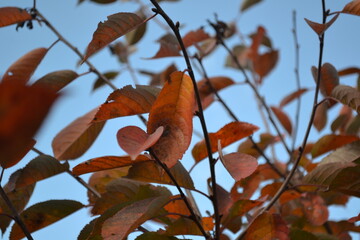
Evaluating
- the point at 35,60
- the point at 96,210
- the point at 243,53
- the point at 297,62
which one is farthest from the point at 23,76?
the point at 243,53

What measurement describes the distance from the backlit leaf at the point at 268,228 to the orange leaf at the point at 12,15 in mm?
966

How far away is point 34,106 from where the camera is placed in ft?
0.80

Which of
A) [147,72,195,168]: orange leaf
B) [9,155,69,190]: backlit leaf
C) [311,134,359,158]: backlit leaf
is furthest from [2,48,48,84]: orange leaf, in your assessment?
[311,134,359,158]: backlit leaf

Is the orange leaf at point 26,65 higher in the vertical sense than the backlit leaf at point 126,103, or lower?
higher

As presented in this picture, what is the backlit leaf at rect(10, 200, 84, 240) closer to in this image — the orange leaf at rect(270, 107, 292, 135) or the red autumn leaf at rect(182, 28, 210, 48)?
the red autumn leaf at rect(182, 28, 210, 48)

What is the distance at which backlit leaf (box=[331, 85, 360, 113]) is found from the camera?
0.97 metres

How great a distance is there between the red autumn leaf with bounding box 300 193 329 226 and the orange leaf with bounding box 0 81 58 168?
53.4 inches

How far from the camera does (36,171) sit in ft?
3.32

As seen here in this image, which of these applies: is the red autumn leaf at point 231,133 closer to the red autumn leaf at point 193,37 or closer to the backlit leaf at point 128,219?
the backlit leaf at point 128,219

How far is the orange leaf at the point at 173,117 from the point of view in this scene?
718 millimetres

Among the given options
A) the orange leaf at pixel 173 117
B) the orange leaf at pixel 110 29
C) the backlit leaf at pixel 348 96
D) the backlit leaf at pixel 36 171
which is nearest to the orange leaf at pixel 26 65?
the backlit leaf at pixel 36 171

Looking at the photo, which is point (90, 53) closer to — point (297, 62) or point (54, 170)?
point (54, 170)

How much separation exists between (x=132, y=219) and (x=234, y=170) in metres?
0.23

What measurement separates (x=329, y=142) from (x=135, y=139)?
0.93 metres
